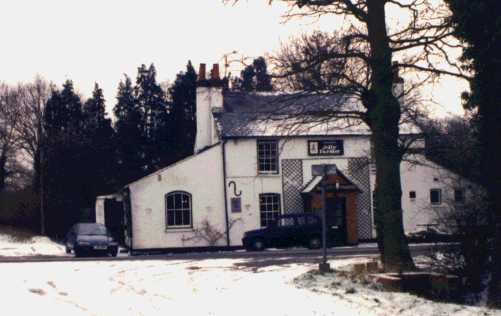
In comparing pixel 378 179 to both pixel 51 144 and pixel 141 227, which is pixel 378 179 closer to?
pixel 141 227

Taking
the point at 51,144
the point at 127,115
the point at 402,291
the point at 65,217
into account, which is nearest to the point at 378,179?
the point at 402,291

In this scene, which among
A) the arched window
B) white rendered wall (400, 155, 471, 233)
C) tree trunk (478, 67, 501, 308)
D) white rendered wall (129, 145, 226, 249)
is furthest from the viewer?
white rendered wall (400, 155, 471, 233)

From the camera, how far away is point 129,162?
66.6 meters

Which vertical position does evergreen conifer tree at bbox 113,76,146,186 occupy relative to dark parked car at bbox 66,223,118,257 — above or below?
above

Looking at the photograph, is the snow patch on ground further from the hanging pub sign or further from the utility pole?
the utility pole

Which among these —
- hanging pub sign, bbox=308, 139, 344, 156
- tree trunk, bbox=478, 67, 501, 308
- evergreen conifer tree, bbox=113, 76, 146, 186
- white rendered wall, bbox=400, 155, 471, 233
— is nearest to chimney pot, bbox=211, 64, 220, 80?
hanging pub sign, bbox=308, 139, 344, 156

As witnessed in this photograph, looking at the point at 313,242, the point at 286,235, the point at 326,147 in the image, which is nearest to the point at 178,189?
the point at 286,235

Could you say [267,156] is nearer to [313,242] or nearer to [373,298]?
[313,242]

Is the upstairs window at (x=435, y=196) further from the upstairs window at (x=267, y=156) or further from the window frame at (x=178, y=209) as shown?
the window frame at (x=178, y=209)

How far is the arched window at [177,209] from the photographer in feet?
127

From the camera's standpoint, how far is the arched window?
127 feet

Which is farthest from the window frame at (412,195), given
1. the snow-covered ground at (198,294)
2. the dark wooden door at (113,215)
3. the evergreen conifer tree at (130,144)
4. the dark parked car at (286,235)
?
the evergreen conifer tree at (130,144)

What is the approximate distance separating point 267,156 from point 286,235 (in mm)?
6028

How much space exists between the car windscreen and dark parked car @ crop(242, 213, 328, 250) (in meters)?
6.53
